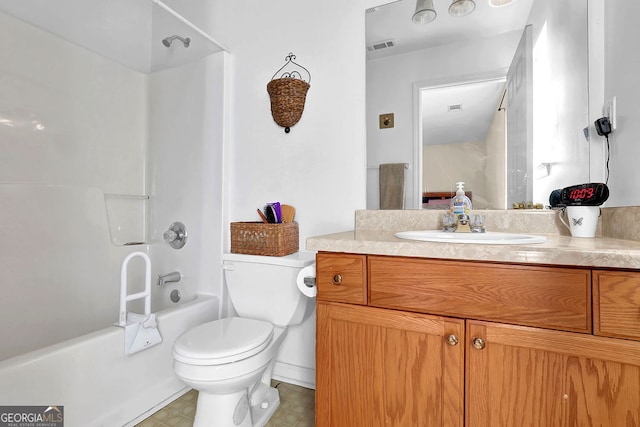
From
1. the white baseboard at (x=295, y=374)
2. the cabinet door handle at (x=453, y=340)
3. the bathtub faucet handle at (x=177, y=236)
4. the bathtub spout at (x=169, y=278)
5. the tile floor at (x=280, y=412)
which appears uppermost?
the bathtub faucet handle at (x=177, y=236)

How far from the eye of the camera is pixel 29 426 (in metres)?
1.04

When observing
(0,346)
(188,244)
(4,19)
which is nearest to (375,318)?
(188,244)

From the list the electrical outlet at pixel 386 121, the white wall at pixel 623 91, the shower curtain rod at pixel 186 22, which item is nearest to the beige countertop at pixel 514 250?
the white wall at pixel 623 91

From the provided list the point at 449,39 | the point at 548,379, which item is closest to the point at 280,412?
the point at 548,379

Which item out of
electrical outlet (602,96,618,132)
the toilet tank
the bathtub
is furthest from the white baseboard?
electrical outlet (602,96,618,132)

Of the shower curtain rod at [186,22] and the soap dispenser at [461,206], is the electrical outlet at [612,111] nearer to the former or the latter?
the soap dispenser at [461,206]

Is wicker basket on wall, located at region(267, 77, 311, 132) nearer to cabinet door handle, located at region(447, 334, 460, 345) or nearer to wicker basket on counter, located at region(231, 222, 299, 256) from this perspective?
wicker basket on counter, located at region(231, 222, 299, 256)

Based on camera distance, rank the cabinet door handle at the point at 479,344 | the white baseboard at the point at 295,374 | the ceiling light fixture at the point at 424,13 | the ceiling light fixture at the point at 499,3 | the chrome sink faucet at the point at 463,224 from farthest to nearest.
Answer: the white baseboard at the point at 295,374
the ceiling light fixture at the point at 424,13
the ceiling light fixture at the point at 499,3
the chrome sink faucet at the point at 463,224
the cabinet door handle at the point at 479,344

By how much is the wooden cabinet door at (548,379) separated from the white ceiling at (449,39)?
903 millimetres

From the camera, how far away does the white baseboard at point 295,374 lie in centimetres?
164

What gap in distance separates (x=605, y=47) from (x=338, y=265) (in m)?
1.29

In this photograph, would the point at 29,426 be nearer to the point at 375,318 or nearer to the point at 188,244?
the point at 188,244

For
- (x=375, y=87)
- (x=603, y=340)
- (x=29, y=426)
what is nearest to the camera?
(x=603, y=340)

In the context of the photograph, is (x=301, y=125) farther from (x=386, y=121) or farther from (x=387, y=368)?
(x=387, y=368)
